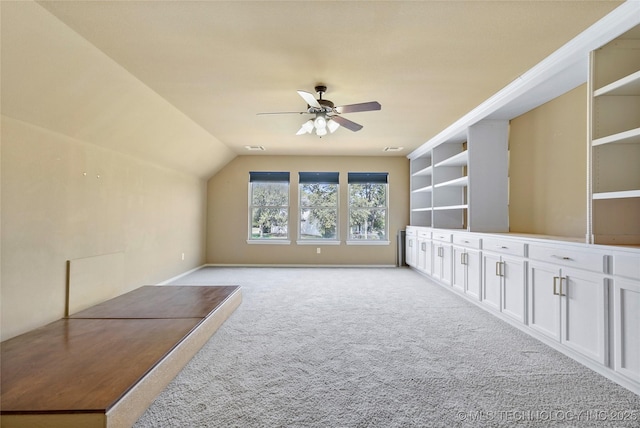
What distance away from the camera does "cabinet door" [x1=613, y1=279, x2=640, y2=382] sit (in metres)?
1.82

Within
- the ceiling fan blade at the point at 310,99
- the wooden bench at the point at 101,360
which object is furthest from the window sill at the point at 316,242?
the ceiling fan blade at the point at 310,99

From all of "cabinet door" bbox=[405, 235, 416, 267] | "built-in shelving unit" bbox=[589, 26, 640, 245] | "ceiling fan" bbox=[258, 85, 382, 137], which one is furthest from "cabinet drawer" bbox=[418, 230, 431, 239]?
"built-in shelving unit" bbox=[589, 26, 640, 245]

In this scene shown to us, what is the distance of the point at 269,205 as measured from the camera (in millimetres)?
6629

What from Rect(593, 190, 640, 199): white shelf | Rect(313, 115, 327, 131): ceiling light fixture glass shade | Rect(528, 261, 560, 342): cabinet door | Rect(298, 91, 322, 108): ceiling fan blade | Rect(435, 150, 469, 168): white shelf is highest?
Rect(298, 91, 322, 108): ceiling fan blade

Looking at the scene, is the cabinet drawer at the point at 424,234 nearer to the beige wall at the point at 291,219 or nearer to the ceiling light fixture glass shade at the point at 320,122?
the beige wall at the point at 291,219

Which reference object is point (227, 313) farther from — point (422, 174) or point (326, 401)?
point (422, 174)

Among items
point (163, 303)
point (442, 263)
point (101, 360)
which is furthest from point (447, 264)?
point (101, 360)

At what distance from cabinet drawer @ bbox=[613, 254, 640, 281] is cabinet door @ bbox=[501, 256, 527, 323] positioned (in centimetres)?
88

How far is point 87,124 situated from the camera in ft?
9.87

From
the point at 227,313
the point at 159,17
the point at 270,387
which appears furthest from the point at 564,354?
the point at 159,17

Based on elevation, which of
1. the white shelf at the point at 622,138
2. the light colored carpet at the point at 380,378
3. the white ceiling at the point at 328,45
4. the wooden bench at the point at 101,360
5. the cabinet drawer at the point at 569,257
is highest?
the white ceiling at the point at 328,45

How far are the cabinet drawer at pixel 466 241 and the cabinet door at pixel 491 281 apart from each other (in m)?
0.23

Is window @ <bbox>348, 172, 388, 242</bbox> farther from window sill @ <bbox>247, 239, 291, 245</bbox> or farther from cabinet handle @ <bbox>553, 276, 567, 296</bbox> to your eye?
cabinet handle @ <bbox>553, 276, 567, 296</bbox>

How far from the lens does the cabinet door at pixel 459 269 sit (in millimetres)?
3906
